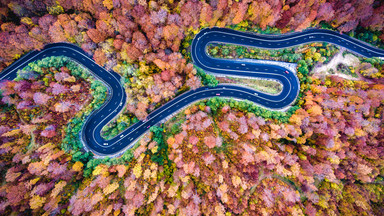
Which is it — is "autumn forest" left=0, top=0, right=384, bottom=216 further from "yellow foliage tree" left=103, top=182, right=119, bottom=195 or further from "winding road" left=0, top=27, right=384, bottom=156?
"winding road" left=0, top=27, right=384, bottom=156

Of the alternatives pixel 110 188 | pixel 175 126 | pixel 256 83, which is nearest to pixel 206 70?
pixel 256 83

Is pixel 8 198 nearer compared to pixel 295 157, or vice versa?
pixel 8 198

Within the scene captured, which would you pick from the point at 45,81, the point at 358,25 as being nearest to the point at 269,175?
the point at 358,25

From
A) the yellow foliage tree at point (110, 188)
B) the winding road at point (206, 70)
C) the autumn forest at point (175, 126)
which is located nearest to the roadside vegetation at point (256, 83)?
the winding road at point (206, 70)

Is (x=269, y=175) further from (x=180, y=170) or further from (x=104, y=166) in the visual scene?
(x=104, y=166)

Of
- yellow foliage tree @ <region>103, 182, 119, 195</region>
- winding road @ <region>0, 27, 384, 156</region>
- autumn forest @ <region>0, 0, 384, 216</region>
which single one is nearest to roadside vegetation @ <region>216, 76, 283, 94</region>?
winding road @ <region>0, 27, 384, 156</region>

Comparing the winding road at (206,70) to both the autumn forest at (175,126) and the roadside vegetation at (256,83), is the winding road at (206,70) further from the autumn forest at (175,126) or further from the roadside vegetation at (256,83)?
the autumn forest at (175,126)
